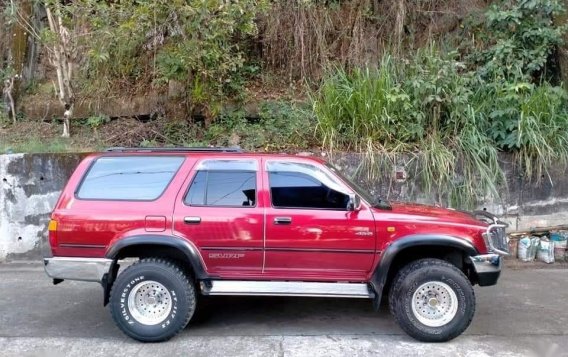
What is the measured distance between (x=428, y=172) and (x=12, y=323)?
19.2ft

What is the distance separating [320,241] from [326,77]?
17.9ft

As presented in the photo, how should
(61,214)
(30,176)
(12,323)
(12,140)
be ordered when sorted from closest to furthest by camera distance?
(61,214) < (12,323) < (30,176) < (12,140)

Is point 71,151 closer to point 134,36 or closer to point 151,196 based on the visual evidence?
point 134,36

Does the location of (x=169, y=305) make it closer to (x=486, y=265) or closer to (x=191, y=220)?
(x=191, y=220)

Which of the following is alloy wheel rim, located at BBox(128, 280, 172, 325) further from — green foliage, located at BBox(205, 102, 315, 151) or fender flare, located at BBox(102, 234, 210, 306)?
green foliage, located at BBox(205, 102, 315, 151)

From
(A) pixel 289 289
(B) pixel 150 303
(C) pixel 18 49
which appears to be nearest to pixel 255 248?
(A) pixel 289 289

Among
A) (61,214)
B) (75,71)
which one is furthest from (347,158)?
(75,71)

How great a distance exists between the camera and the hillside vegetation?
8.80 metres

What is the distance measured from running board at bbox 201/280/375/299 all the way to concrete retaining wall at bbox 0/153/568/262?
354 cm

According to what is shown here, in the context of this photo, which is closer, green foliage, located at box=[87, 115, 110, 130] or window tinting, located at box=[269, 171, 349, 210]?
window tinting, located at box=[269, 171, 349, 210]

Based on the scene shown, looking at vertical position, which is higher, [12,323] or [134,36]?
[134,36]

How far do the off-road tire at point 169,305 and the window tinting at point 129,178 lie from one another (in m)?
0.73

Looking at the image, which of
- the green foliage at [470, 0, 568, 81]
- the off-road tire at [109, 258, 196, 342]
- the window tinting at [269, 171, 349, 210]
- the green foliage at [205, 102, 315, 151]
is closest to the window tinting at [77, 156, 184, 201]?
the off-road tire at [109, 258, 196, 342]

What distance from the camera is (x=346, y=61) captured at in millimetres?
10898
